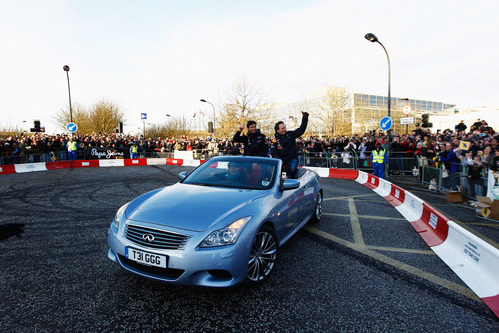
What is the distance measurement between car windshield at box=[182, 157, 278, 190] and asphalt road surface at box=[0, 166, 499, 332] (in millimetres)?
1118

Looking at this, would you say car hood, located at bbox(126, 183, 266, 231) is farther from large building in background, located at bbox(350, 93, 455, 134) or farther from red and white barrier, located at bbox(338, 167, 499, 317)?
large building in background, located at bbox(350, 93, 455, 134)

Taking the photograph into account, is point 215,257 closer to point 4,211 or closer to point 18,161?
point 4,211

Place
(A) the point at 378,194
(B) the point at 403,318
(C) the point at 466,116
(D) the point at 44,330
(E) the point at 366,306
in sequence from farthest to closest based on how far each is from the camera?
1. (C) the point at 466,116
2. (A) the point at 378,194
3. (E) the point at 366,306
4. (B) the point at 403,318
5. (D) the point at 44,330

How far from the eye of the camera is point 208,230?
9.10 ft

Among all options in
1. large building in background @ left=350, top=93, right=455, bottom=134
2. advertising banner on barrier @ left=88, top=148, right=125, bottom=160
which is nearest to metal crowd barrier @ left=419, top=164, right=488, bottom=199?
advertising banner on barrier @ left=88, top=148, right=125, bottom=160

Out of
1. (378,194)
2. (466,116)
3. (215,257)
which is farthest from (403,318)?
(466,116)

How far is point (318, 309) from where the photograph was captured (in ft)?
9.14

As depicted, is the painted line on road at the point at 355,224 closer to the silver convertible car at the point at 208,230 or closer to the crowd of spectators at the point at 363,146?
the silver convertible car at the point at 208,230

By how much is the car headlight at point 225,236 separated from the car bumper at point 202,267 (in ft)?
0.16

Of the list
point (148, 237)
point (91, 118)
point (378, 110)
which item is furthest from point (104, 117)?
point (378, 110)

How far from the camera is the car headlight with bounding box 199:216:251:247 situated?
107 inches

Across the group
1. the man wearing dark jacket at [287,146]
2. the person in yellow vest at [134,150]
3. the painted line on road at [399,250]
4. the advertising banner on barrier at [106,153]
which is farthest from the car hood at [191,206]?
the advertising banner on barrier at [106,153]

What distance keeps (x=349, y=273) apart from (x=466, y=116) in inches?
2283

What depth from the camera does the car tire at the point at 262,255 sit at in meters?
3.09
